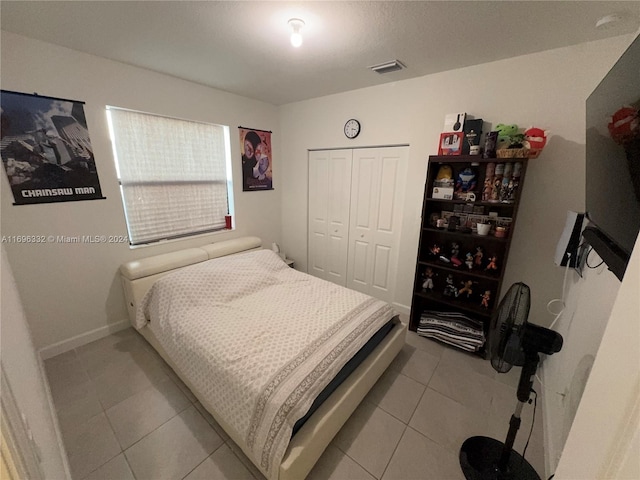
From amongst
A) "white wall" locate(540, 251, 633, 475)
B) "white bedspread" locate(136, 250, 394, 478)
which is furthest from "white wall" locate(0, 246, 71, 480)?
Answer: "white wall" locate(540, 251, 633, 475)

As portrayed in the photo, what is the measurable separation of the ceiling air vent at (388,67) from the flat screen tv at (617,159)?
1408mm

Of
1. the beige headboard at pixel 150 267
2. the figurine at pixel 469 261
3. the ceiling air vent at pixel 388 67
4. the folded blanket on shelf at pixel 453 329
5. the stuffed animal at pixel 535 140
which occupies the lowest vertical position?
the folded blanket on shelf at pixel 453 329

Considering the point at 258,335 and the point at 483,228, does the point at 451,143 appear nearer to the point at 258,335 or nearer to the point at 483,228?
the point at 483,228

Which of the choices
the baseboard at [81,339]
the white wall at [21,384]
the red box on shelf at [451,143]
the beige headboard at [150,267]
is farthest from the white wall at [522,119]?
the baseboard at [81,339]

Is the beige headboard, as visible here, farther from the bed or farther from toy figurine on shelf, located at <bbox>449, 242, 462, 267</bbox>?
toy figurine on shelf, located at <bbox>449, 242, 462, 267</bbox>

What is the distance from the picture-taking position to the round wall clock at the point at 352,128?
2838 millimetres

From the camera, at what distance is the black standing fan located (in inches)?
44.8

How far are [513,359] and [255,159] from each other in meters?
3.19

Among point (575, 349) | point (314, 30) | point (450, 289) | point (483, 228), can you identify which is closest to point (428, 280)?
point (450, 289)

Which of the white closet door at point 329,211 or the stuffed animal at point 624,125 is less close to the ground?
the stuffed animal at point 624,125

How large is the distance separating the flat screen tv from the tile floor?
4.45 feet

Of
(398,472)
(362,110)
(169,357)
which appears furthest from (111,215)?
(398,472)

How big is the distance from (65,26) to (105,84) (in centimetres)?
51

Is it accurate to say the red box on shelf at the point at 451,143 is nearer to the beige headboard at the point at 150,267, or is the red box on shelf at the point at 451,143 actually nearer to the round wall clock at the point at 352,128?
the round wall clock at the point at 352,128
